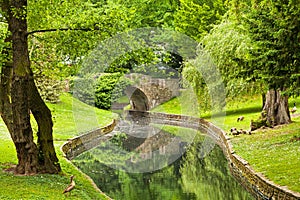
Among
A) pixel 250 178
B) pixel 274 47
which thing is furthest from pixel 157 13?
pixel 250 178

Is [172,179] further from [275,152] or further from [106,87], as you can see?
[106,87]

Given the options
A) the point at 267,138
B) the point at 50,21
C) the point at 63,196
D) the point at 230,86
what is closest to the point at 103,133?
the point at 230,86

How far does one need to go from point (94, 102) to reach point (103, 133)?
679 inches

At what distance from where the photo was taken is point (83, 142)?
98.2 ft

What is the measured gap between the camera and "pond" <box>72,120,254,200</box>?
56.3 feet

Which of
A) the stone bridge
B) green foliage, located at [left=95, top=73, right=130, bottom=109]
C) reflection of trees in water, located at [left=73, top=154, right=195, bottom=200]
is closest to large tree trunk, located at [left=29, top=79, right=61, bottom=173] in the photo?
reflection of trees in water, located at [left=73, top=154, right=195, bottom=200]

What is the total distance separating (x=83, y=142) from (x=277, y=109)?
11422 mm

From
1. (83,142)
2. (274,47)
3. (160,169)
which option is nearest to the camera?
(274,47)

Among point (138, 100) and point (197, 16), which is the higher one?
point (197, 16)

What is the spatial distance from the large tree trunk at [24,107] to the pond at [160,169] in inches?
110

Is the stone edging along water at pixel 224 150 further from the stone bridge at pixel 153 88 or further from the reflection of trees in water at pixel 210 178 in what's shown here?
the stone bridge at pixel 153 88

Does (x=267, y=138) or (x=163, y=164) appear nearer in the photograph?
(x=267, y=138)

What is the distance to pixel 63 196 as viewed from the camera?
42.4 ft

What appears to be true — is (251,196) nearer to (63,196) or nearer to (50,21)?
(63,196)
